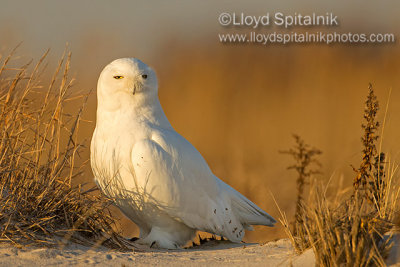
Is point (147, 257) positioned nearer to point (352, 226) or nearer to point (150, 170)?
point (150, 170)

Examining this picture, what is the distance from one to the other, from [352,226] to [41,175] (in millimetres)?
2156

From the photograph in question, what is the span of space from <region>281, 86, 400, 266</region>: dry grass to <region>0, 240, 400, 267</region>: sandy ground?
0.44 feet

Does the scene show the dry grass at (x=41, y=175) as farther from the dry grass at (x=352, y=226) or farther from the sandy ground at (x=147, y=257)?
the dry grass at (x=352, y=226)

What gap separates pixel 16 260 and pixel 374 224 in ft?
6.75

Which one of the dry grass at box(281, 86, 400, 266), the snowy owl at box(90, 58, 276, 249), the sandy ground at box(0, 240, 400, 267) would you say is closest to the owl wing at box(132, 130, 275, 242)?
the snowy owl at box(90, 58, 276, 249)

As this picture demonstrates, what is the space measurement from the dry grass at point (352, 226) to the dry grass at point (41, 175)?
4.52 feet

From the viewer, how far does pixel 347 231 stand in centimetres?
344

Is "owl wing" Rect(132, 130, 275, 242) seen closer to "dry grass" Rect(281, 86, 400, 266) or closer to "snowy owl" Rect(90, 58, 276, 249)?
"snowy owl" Rect(90, 58, 276, 249)

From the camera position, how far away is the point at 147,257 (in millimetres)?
3947

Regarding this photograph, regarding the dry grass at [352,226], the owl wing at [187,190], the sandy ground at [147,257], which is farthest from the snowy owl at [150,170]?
the dry grass at [352,226]

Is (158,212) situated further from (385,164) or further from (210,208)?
(385,164)

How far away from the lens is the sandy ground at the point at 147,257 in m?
3.62

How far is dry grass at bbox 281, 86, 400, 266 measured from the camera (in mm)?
3336

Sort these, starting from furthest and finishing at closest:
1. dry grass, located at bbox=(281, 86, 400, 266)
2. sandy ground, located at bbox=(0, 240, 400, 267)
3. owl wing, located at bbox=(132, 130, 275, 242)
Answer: owl wing, located at bbox=(132, 130, 275, 242), sandy ground, located at bbox=(0, 240, 400, 267), dry grass, located at bbox=(281, 86, 400, 266)
